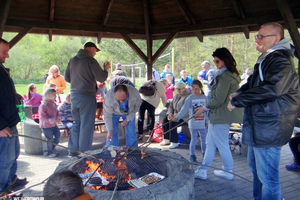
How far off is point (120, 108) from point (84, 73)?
3.21 ft

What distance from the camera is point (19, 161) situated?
4.63m

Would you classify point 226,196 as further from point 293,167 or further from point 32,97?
point 32,97

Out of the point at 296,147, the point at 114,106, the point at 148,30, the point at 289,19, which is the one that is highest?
the point at 148,30

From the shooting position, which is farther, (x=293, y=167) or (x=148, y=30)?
(x=148, y=30)

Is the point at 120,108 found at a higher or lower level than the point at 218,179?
higher

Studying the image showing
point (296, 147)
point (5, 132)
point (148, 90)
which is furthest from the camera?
point (148, 90)

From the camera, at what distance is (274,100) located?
2223 millimetres

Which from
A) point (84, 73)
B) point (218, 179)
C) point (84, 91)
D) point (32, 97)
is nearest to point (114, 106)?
point (84, 91)

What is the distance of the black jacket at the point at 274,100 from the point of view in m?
2.14

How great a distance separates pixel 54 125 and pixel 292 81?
442cm

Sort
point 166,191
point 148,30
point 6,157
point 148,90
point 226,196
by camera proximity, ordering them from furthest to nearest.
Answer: point 148,30 → point 148,90 → point 226,196 → point 6,157 → point 166,191

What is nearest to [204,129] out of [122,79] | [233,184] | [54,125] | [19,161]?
[233,184]

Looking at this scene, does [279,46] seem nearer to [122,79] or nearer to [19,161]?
[122,79]

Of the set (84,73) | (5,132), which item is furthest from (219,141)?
(5,132)
